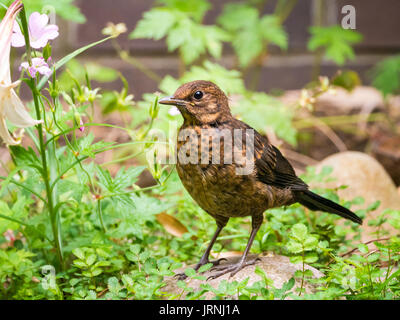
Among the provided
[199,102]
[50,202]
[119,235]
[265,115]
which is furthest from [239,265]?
[265,115]

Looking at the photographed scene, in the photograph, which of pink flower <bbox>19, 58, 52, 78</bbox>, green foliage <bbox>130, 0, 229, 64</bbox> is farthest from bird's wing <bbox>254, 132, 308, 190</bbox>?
green foliage <bbox>130, 0, 229, 64</bbox>

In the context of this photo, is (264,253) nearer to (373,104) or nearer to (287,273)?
(287,273)

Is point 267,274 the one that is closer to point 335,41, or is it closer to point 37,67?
point 37,67

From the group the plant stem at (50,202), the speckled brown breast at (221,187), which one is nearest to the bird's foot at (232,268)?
the speckled brown breast at (221,187)

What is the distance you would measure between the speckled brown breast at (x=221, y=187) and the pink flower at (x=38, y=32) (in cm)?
60

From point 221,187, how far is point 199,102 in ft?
1.09

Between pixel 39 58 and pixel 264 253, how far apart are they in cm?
128

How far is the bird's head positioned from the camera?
198 centimetres

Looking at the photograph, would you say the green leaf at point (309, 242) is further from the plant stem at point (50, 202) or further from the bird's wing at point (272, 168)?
the plant stem at point (50, 202)

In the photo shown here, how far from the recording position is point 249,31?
163 inches

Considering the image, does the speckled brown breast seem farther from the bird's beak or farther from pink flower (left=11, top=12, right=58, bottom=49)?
pink flower (left=11, top=12, right=58, bottom=49)

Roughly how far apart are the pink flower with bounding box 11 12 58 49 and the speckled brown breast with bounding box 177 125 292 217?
1.98 feet

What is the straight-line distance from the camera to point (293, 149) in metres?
4.40
